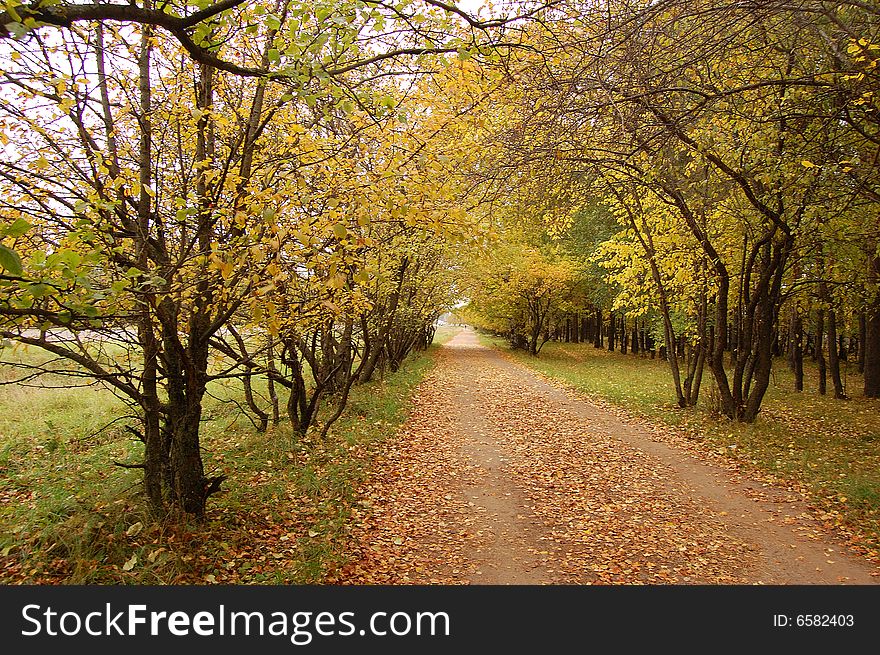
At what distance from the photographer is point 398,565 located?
5172 mm

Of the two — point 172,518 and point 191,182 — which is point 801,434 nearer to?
point 172,518

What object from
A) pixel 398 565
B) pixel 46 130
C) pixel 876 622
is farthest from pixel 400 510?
pixel 46 130

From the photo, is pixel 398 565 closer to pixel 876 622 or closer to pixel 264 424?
pixel 876 622

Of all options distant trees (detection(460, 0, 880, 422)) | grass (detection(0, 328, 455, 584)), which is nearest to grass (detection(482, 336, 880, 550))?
distant trees (detection(460, 0, 880, 422))

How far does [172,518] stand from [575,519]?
4572 mm

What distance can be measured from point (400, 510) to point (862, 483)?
6.40 m

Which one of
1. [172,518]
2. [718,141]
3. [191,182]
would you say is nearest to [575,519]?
[172,518]

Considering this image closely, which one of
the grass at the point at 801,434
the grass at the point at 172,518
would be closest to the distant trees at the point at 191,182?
the grass at the point at 172,518

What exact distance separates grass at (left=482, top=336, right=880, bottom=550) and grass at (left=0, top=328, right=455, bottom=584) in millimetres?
6238

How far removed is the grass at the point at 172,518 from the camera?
478 centimetres

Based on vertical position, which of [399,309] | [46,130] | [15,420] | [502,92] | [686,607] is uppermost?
[502,92]

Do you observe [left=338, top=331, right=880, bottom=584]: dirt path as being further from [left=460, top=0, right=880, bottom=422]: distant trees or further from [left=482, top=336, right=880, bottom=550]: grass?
[left=460, top=0, right=880, bottom=422]: distant trees

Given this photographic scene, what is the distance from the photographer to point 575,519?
6.31 metres

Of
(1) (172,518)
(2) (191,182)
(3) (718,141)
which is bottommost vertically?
(1) (172,518)
